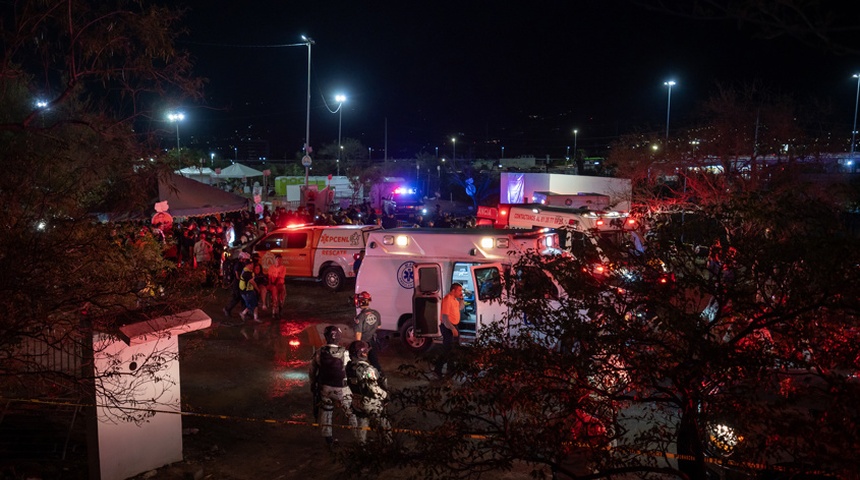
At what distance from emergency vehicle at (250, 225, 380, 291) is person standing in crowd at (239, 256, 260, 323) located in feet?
10.6

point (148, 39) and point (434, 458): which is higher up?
point (148, 39)

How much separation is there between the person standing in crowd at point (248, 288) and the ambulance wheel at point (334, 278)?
11.5ft

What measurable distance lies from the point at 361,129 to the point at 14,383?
100930 mm

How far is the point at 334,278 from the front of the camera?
17.7 metres

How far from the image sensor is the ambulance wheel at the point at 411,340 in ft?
37.7

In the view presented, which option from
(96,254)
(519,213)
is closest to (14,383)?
(96,254)

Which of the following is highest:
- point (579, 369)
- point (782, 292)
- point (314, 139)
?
point (314, 139)

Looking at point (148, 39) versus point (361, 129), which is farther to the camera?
point (361, 129)

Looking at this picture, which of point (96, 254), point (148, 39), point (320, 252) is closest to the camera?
point (96, 254)

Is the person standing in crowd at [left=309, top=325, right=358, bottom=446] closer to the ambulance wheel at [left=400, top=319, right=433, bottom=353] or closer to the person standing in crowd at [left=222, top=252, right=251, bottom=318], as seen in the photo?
the ambulance wheel at [left=400, top=319, right=433, bottom=353]

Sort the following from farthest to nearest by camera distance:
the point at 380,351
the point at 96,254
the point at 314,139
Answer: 1. the point at 314,139
2. the point at 380,351
3. the point at 96,254

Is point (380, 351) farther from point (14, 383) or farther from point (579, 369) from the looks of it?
point (579, 369)

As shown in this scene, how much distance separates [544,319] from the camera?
3873 millimetres

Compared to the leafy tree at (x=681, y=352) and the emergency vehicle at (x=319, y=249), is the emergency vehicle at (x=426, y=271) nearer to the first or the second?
the emergency vehicle at (x=319, y=249)
